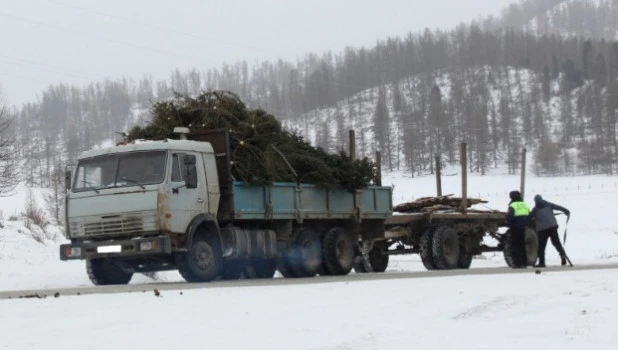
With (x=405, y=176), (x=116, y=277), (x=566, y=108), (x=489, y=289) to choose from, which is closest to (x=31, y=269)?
(x=116, y=277)

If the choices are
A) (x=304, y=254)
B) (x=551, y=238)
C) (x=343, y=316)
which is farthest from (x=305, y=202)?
(x=343, y=316)

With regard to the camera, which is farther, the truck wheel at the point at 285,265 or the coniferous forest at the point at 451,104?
the coniferous forest at the point at 451,104

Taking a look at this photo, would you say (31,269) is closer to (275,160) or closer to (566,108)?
(275,160)

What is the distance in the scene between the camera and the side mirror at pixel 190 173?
15.8 m

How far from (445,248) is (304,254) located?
484cm

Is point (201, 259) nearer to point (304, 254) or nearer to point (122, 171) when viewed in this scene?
point (122, 171)

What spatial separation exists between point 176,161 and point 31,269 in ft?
29.4

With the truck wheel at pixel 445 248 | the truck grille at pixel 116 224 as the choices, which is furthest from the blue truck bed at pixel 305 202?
the truck grille at pixel 116 224

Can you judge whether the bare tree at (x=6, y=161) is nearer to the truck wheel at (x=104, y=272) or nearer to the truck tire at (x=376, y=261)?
the truck tire at (x=376, y=261)

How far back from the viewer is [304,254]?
59.7 ft

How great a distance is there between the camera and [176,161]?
15.9 meters

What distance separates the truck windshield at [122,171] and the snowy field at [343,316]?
13.2 ft

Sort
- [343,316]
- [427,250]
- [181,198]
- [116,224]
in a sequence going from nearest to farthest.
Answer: [343,316], [116,224], [181,198], [427,250]

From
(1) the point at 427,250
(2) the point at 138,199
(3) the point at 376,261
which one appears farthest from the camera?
(3) the point at 376,261
